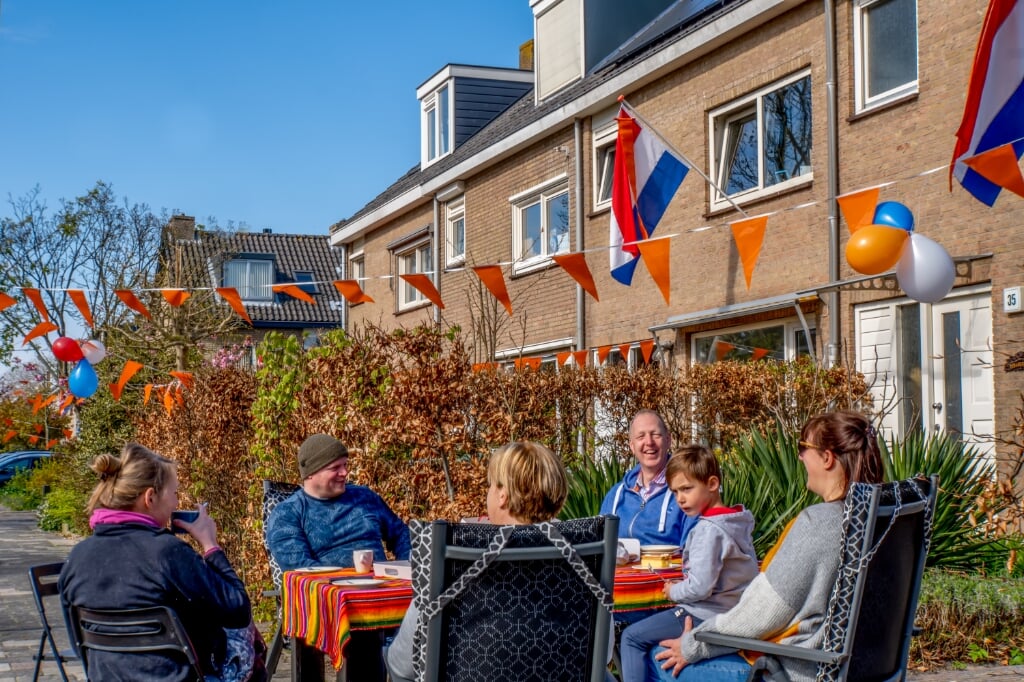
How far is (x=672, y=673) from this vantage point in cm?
433

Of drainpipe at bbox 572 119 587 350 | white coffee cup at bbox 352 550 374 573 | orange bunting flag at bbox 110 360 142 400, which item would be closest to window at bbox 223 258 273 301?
orange bunting flag at bbox 110 360 142 400

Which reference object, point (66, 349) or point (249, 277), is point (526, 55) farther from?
point (249, 277)

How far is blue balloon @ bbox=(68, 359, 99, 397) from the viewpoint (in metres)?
17.3

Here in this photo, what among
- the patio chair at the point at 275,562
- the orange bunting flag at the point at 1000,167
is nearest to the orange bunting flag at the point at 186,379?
the patio chair at the point at 275,562

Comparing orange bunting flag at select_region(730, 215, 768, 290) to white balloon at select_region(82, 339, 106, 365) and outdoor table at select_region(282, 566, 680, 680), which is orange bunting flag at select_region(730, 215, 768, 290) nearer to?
outdoor table at select_region(282, 566, 680, 680)

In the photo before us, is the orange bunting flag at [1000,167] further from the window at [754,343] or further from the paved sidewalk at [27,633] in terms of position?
the window at [754,343]

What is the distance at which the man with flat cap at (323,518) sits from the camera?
5.72 m

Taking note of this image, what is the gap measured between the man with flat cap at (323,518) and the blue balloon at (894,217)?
4.56m

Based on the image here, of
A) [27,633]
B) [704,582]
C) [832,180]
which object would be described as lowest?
[27,633]

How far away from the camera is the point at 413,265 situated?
24.3 metres

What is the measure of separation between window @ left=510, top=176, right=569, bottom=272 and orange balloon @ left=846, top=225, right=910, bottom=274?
10034 mm

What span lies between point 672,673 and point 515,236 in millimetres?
15285

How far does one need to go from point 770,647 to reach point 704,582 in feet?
2.32

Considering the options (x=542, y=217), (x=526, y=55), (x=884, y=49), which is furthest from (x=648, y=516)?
(x=526, y=55)
